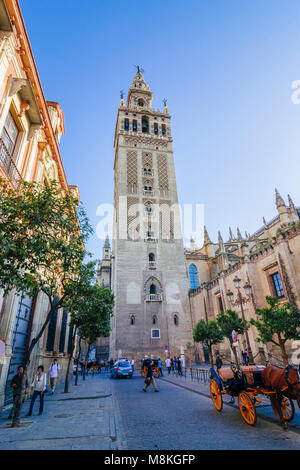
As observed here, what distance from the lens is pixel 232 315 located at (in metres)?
18.4

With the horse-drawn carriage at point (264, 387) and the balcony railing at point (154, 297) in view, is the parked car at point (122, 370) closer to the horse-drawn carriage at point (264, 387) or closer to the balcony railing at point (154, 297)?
the balcony railing at point (154, 297)

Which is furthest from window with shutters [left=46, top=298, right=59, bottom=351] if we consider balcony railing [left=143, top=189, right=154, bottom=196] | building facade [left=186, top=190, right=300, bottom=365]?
balcony railing [left=143, top=189, right=154, bottom=196]

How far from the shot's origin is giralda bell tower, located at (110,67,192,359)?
27.2 m

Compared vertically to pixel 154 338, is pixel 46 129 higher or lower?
higher

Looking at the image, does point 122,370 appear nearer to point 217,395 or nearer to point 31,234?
point 217,395

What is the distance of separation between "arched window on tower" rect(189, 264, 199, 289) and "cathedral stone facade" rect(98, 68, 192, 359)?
862 cm

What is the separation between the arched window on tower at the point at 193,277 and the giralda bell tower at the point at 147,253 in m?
8.56

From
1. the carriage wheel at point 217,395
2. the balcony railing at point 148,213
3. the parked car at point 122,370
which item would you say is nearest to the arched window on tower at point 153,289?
the balcony railing at point 148,213

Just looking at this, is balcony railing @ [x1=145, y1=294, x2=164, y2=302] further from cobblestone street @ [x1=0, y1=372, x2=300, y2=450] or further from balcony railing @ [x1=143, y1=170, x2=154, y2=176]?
cobblestone street @ [x1=0, y1=372, x2=300, y2=450]

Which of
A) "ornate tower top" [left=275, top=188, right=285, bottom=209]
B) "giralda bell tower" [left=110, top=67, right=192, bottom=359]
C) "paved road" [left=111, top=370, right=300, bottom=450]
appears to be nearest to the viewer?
"paved road" [left=111, top=370, right=300, bottom=450]
